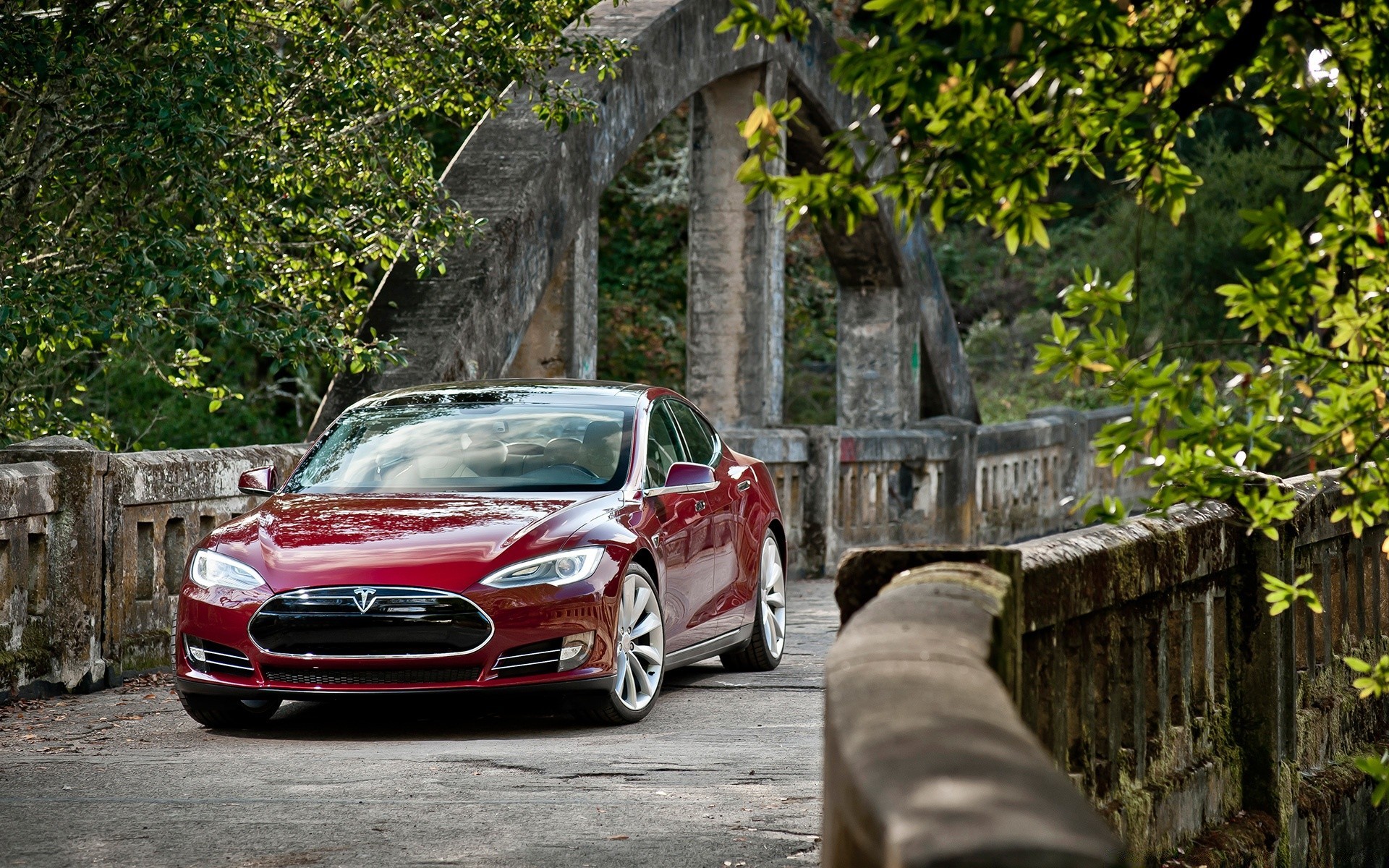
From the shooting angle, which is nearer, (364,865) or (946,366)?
(364,865)

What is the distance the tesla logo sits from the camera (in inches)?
305

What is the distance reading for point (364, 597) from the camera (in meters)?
7.74

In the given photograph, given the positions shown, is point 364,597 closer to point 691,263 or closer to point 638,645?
point 638,645

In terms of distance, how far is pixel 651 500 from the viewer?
349 inches

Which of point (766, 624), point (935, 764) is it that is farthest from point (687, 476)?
point (935, 764)

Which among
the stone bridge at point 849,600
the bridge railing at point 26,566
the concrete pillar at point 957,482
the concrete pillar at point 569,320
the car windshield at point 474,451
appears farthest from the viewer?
the concrete pillar at point 957,482

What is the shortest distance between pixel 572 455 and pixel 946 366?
1703 cm

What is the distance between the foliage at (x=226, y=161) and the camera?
10461mm

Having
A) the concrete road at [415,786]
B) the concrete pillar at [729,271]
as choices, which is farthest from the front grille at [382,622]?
the concrete pillar at [729,271]

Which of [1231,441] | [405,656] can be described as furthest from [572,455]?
[1231,441]

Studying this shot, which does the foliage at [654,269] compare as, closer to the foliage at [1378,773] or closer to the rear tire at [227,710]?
the rear tire at [227,710]

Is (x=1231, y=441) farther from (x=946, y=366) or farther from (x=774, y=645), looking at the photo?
(x=946, y=366)

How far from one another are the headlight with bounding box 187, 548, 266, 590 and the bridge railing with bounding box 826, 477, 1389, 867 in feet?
12.4

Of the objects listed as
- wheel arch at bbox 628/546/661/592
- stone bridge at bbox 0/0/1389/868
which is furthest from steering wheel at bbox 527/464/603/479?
stone bridge at bbox 0/0/1389/868
